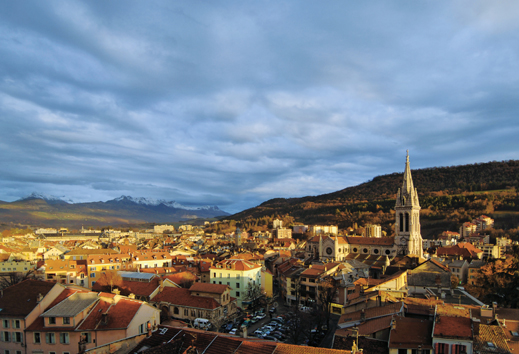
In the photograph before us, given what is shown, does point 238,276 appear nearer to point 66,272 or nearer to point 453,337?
point 66,272

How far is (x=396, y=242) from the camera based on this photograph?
83.8m

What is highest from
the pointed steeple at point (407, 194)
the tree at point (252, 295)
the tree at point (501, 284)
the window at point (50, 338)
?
the pointed steeple at point (407, 194)

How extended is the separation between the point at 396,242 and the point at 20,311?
255 ft

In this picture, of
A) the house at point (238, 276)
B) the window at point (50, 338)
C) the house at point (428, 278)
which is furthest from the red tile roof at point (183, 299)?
the house at point (428, 278)

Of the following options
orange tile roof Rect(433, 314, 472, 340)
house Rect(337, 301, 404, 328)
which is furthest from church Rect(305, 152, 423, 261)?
orange tile roof Rect(433, 314, 472, 340)

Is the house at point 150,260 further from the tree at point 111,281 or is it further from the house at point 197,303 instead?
the house at point 197,303

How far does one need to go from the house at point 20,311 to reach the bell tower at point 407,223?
75273 mm

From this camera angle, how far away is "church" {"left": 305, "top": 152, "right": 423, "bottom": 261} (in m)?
82.6

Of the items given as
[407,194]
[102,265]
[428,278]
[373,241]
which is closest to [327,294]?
[428,278]

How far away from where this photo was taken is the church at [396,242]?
271 ft

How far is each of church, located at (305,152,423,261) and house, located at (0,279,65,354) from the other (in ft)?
212

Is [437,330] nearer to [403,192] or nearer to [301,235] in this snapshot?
[403,192]

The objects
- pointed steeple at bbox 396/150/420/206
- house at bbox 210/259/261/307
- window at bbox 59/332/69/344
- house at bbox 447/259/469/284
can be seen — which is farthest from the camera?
pointed steeple at bbox 396/150/420/206

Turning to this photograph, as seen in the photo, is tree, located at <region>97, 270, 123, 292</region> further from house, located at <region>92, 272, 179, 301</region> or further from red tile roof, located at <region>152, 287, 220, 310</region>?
red tile roof, located at <region>152, 287, 220, 310</region>
